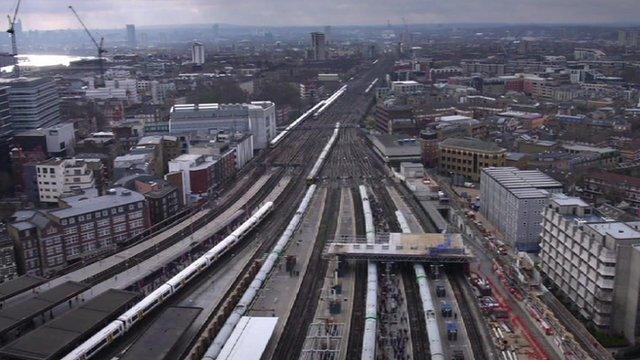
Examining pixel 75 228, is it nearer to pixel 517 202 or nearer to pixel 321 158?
pixel 517 202

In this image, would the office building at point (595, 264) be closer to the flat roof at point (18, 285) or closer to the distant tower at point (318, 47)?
the flat roof at point (18, 285)

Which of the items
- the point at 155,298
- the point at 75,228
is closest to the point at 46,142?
the point at 75,228

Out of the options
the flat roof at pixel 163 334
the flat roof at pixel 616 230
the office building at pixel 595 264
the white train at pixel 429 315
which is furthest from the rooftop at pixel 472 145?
the flat roof at pixel 163 334

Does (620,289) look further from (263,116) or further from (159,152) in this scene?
(263,116)

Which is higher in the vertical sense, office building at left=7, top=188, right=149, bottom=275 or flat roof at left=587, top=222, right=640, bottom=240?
flat roof at left=587, top=222, right=640, bottom=240

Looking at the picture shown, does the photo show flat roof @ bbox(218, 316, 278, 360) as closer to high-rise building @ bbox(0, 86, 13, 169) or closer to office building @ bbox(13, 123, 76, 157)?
office building @ bbox(13, 123, 76, 157)

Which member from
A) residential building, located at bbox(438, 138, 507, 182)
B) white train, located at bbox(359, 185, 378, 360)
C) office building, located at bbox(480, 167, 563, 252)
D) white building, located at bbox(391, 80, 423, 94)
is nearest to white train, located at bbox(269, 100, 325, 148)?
white building, located at bbox(391, 80, 423, 94)
